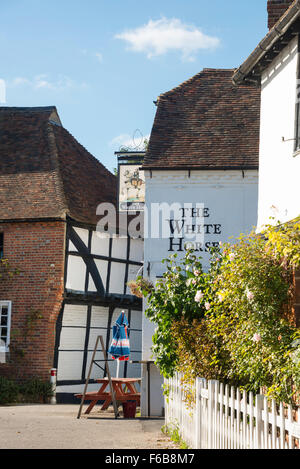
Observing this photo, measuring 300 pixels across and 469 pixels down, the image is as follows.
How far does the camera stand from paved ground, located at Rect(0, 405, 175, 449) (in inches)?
380

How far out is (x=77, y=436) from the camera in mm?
10773

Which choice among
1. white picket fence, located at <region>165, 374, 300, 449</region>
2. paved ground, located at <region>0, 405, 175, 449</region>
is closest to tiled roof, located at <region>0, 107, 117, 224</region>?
paved ground, located at <region>0, 405, 175, 449</region>

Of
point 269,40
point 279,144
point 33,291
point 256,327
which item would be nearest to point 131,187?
point 33,291

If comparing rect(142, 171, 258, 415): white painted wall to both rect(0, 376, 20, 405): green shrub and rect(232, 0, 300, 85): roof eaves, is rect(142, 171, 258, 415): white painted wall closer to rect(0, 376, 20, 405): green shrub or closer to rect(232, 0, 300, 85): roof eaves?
rect(0, 376, 20, 405): green shrub

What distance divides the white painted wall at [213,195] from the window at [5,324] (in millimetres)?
5616

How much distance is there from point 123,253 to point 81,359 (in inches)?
144

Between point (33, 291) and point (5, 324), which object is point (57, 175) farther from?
point (5, 324)

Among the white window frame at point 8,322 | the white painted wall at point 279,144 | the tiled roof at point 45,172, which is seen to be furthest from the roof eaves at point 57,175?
the white painted wall at point 279,144

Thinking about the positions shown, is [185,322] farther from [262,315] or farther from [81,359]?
[81,359]

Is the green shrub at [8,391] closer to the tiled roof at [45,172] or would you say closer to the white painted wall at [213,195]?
the tiled roof at [45,172]

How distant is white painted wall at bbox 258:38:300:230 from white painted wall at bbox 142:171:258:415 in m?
7.04

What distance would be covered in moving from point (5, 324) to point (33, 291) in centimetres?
140

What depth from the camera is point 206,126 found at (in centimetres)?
1864
